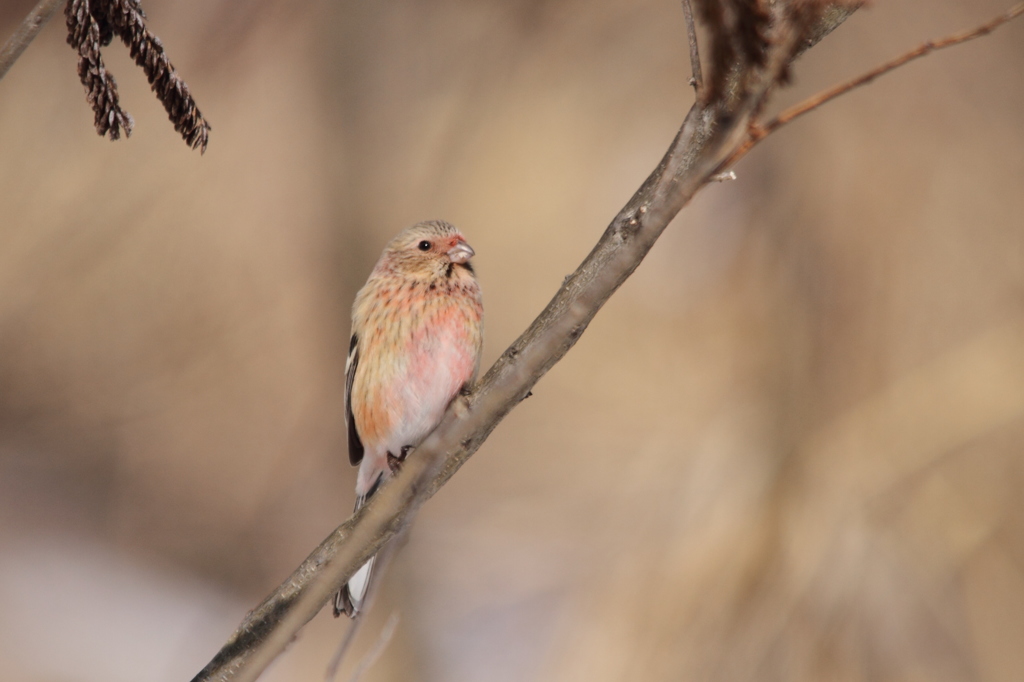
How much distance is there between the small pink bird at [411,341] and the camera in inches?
63.1

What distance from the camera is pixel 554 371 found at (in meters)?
3.09

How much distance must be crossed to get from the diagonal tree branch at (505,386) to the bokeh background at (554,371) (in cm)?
185

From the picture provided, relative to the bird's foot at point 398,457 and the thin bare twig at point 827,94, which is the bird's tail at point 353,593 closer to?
the bird's foot at point 398,457

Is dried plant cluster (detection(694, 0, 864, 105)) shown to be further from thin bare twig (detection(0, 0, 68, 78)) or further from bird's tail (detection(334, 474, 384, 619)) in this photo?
bird's tail (detection(334, 474, 384, 619))

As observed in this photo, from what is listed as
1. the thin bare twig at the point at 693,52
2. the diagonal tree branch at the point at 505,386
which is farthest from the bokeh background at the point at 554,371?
the thin bare twig at the point at 693,52

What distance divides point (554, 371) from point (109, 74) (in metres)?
2.40

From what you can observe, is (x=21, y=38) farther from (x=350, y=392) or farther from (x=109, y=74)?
(x=350, y=392)

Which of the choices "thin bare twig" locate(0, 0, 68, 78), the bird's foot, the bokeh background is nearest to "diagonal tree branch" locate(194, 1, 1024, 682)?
"thin bare twig" locate(0, 0, 68, 78)

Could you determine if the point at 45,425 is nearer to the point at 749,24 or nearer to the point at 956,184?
the point at 749,24

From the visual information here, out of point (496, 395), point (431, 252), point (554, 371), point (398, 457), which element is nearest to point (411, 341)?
point (431, 252)

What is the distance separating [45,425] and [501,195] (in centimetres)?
189

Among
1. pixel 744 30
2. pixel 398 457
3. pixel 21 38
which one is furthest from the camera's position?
pixel 398 457

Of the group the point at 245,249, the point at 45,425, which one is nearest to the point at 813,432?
the point at 245,249

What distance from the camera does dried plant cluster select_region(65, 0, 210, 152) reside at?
0.78 m
